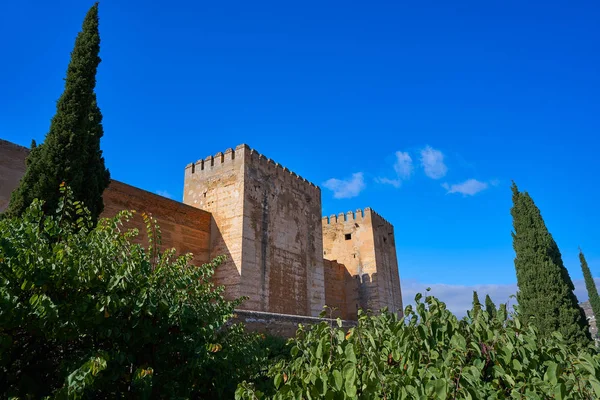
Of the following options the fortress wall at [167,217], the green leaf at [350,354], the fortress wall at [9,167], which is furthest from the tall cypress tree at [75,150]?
the green leaf at [350,354]

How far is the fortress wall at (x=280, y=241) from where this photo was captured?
44.7 ft

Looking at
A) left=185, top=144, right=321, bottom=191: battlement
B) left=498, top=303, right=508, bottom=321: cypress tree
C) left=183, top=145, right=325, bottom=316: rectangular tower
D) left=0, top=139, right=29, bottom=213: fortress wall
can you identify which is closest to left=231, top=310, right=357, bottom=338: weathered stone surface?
left=498, top=303, right=508, bottom=321: cypress tree

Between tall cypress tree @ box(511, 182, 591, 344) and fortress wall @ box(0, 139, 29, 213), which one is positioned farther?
tall cypress tree @ box(511, 182, 591, 344)

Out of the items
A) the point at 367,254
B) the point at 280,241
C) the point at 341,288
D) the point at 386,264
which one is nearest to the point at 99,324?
the point at 280,241

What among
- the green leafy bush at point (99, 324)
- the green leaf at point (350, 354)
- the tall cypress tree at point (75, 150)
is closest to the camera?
the green leaf at point (350, 354)

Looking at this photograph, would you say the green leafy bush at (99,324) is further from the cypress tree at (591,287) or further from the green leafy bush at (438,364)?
the cypress tree at (591,287)

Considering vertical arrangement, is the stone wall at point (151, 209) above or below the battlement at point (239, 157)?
below

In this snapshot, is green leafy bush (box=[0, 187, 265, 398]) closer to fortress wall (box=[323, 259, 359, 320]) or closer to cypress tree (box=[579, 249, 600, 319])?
fortress wall (box=[323, 259, 359, 320])

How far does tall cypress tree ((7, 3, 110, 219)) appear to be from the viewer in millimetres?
7031

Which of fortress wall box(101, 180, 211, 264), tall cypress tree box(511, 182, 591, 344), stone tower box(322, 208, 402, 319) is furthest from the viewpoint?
stone tower box(322, 208, 402, 319)

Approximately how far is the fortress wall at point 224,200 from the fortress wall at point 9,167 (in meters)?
5.84

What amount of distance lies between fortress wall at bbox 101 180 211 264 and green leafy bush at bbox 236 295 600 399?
966cm

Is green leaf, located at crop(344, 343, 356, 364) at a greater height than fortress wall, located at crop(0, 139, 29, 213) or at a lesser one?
lesser

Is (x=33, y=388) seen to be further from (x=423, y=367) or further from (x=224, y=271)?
(x=224, y=271)
